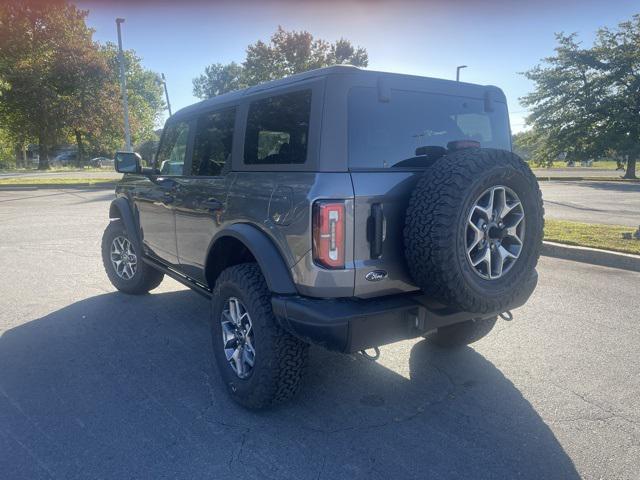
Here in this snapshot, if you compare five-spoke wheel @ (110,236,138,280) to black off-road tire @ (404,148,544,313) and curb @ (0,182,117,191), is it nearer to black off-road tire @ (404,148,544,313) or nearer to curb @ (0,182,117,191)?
black off-road tire @ (404,148,544,313)

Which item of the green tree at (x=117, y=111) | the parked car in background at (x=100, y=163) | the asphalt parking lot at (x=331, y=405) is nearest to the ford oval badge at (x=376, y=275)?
the asphalt parking lot at (x=331, y=405)

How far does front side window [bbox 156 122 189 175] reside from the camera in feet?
13.6

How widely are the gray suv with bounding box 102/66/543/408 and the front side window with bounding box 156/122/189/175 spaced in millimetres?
891

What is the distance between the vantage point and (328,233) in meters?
2.52

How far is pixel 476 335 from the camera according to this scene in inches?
150

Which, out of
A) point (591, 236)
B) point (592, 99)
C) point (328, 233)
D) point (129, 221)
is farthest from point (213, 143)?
point (592, 99)

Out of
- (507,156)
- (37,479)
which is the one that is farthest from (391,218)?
(37,479)

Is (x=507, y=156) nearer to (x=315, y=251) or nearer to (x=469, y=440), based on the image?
(x=315, y=251)

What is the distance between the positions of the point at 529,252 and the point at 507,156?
594 mm

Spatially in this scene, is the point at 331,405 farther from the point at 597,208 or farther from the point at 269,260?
the point at 597,208

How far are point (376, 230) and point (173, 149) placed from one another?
254cm

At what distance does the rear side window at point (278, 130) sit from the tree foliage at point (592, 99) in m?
29.4

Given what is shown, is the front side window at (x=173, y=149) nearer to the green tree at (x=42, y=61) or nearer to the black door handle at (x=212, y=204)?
the black door handle at (x=212, y=204)

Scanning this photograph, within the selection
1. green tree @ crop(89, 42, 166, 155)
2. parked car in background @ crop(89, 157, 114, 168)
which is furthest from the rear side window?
parked car in background @ crop(89, 157, 114, 168)
